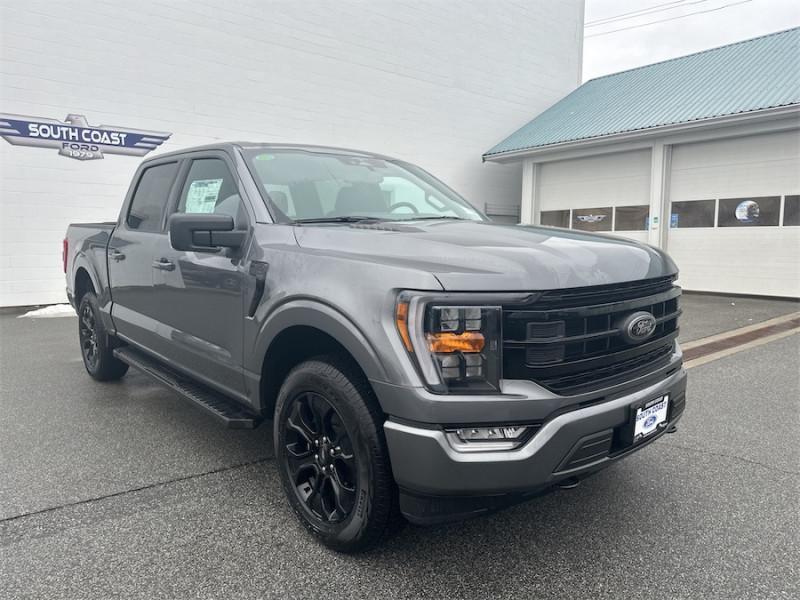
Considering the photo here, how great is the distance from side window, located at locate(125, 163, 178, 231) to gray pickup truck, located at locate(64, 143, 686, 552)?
0.76m

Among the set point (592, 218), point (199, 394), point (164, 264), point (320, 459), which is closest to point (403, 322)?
point (320, 459)

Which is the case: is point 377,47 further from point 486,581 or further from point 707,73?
point 486,581

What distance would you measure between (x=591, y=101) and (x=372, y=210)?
15741 mm

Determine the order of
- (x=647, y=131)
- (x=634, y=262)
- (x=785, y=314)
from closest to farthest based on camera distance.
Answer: (x=634, y=262) → (x=785, y=314) → (x=647, y=131)

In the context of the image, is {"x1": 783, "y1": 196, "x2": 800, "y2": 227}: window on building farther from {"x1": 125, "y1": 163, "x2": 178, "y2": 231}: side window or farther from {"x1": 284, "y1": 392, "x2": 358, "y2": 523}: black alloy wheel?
{"x1": 284, "y1": 392, "x2": 358, "y2": 523}: black alloy wheel

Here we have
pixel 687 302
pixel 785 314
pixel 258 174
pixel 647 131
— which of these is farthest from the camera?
pixel 647 131

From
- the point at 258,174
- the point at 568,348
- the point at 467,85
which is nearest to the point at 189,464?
the point at 258,174

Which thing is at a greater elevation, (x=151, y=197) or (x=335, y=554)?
(x=151, y=197)

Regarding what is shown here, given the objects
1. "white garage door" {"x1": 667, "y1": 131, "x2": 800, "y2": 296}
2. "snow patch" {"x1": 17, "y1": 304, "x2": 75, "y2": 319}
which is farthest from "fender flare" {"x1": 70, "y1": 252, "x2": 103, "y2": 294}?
"white garage door" {"x1": 667, "y1": 131, "x2": 800, "y2": 296}

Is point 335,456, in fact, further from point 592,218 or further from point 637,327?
point 592,218

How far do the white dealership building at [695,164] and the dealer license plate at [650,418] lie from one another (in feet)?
35.6

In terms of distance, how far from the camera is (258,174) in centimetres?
321

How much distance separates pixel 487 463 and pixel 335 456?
73 centimetres

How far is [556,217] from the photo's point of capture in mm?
16500
